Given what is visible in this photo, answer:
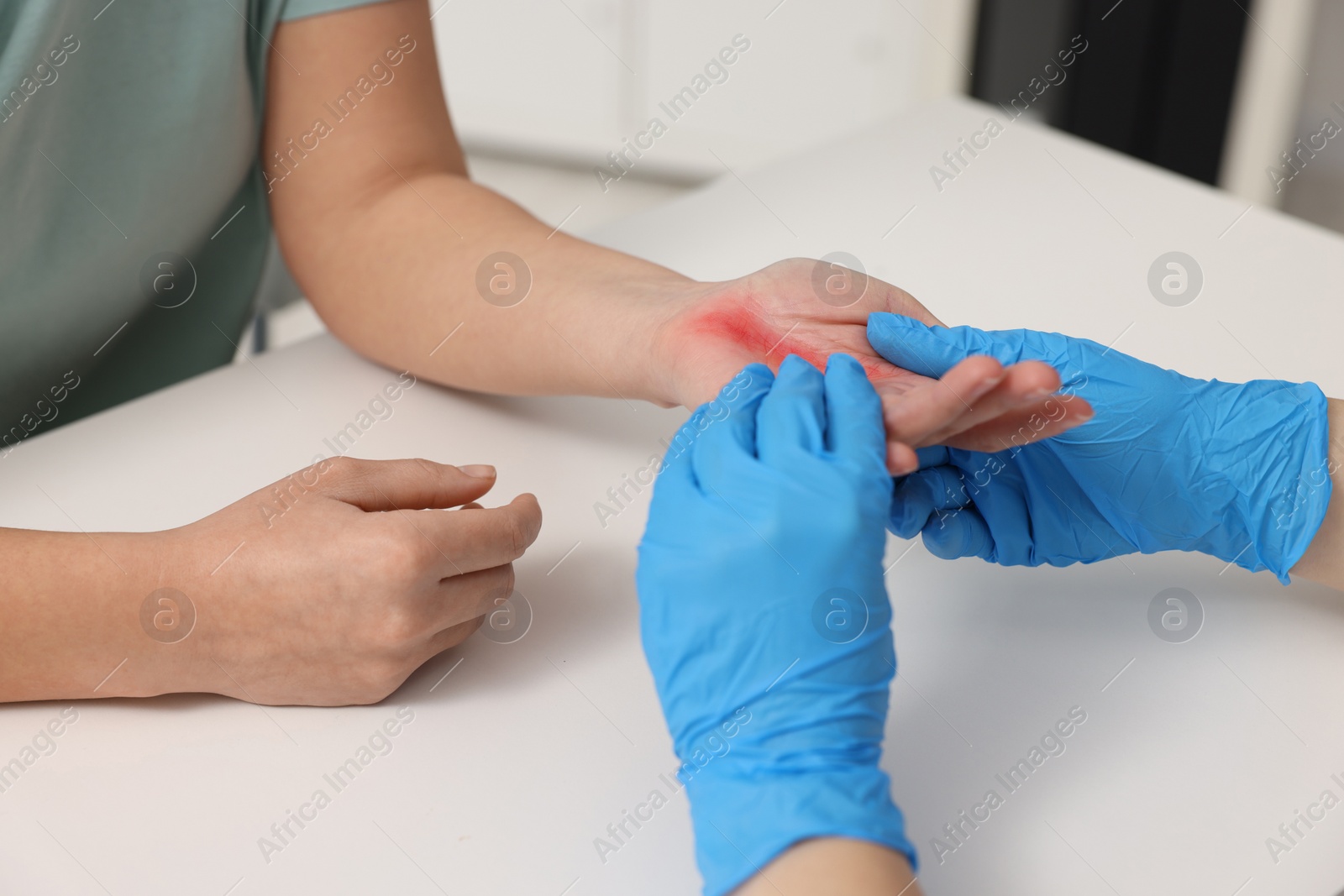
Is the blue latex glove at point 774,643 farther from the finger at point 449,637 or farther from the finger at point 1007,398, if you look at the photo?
the finger at point 449,637

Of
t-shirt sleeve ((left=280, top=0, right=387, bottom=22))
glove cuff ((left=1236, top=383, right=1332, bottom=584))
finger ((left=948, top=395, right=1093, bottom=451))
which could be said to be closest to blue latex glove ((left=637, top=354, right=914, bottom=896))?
finger ((left=948, top=395, right=1093, bottom=451))

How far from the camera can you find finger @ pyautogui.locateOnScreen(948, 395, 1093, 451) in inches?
29.9

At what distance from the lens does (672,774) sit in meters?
0.77

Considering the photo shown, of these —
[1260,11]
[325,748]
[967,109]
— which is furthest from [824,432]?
[1260,11]

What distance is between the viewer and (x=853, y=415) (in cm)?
75

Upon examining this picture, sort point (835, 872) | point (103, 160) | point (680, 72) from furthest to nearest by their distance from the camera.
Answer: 1. point (680, 72)
2. point (103, 160)
3. point (835, 872)

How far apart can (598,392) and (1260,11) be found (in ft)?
6.82

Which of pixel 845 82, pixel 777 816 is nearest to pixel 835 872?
pixel 777 816

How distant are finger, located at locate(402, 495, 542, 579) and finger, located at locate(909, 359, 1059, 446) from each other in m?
0.31

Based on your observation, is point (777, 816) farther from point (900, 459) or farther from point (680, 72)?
point (680, 72)

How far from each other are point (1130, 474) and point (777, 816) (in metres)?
0.42

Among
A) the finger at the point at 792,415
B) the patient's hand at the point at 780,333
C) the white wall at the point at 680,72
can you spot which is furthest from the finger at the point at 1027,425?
the white wall at the point at 680,72

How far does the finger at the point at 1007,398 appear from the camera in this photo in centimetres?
70

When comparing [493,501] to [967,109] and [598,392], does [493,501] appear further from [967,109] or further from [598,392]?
[967,109]
